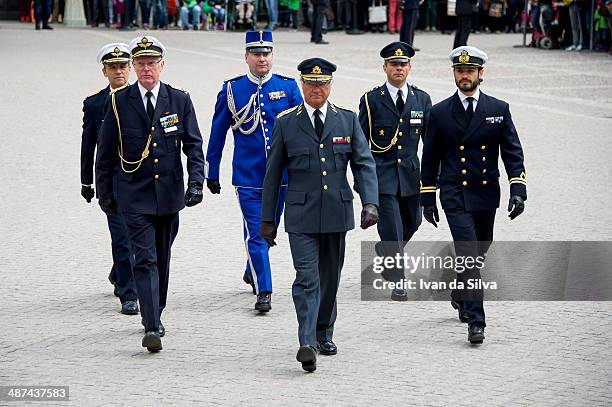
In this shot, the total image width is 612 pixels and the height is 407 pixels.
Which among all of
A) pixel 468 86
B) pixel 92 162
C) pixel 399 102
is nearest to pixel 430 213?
pixel 468 86

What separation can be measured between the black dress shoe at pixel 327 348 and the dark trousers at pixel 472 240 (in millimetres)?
889

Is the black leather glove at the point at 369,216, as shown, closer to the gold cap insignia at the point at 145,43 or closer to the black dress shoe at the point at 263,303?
the black dress shoe at the point at 263,303

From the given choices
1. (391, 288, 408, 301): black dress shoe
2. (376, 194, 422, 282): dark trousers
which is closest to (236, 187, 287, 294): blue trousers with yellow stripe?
(376, 194, 422, 282): dark trousers

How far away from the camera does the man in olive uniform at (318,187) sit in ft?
25.3

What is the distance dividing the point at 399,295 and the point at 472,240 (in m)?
1.19

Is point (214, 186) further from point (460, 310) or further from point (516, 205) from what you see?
point (516, 205)

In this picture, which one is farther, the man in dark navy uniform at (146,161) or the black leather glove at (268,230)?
the man in dark navy uniform at (146,161)

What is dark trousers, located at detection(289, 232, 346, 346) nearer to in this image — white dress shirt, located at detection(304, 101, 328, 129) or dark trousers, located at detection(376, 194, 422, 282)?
white dress shirt, located at detection(304, 101, 328, 129)

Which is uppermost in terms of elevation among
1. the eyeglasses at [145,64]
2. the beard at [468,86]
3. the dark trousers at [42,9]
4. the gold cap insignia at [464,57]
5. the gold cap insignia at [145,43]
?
the gold cap insignia at [145,43]

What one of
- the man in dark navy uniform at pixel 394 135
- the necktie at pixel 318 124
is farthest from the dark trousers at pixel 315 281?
the man in dark navy uniform at pixel 394 135

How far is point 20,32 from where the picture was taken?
35.5 metres

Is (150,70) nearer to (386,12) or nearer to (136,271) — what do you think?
(136,271)

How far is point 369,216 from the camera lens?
7699 mm

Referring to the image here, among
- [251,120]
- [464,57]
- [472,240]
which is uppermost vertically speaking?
[464,57]
